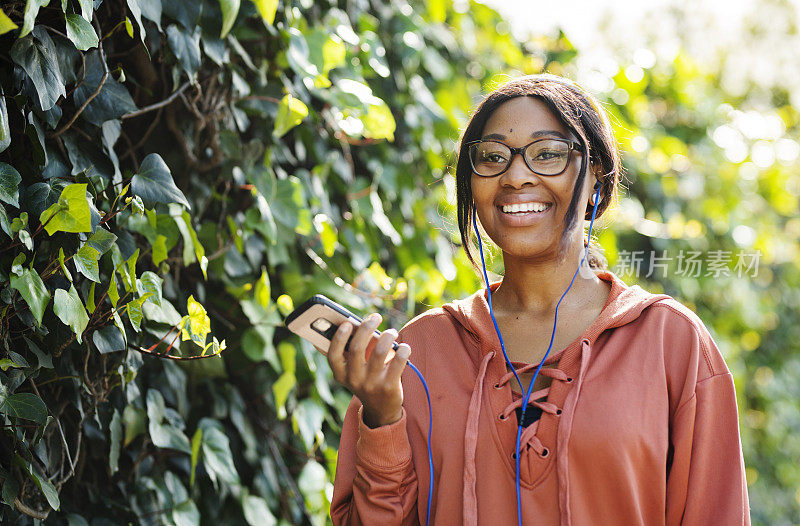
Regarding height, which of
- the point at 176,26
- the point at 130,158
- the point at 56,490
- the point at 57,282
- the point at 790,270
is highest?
the point at 176,26

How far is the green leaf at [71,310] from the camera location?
3.83ft

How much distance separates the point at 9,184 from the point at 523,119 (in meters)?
0.85

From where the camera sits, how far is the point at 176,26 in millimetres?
1485

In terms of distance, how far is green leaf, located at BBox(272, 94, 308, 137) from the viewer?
1678mm

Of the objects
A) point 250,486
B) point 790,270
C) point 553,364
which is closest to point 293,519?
point 250,486

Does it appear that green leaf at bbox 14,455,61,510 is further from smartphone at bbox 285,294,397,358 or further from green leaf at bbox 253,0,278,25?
green leaf at bbox 253,0,278,25

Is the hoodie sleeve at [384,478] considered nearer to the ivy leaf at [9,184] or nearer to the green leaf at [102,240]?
the green leaf at [102,240]

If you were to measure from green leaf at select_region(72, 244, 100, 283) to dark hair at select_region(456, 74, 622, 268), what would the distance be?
0.68 metres

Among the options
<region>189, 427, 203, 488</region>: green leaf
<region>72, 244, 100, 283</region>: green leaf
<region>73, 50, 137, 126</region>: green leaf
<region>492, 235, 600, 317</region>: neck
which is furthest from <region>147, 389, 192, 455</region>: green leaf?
<region>492, 235, 600, 317</region>: neck

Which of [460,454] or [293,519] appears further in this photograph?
[293,519]

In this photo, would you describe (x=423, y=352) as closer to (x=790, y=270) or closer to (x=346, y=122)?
(x=346, y=122)

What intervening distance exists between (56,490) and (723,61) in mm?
8532

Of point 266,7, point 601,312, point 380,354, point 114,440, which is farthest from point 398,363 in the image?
point 266,7

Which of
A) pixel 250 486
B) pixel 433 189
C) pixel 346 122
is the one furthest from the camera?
pixel 433 189
